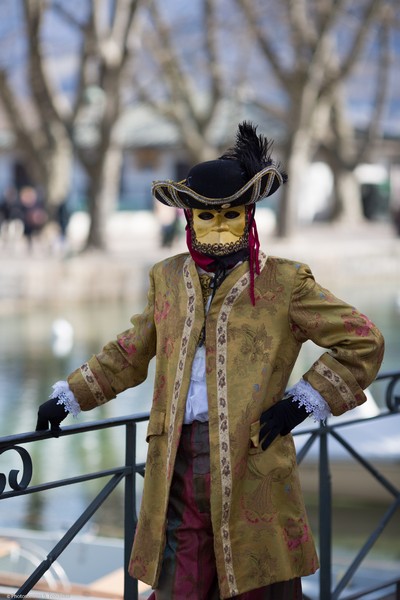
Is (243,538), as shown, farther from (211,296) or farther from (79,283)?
(79,283)

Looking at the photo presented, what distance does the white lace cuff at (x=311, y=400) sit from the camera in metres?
2.91

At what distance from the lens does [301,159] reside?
24.2 m

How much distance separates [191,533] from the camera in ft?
9.52

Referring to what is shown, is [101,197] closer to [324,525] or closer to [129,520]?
[324,525]

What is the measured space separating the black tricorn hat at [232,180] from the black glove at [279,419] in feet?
1.86

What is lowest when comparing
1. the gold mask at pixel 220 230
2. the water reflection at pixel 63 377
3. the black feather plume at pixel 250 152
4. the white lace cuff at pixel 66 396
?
the water reflection at pixel 63 377

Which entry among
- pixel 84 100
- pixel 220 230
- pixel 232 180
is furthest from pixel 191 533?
pixel 84 100

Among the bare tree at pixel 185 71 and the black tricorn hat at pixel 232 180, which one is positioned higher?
the bare tree at pixel 185 71

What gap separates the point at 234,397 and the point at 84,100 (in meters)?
20.5

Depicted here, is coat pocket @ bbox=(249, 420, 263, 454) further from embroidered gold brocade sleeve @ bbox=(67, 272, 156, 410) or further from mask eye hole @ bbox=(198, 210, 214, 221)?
mask eye hole @ bbox=(198, 210, 214, 221)

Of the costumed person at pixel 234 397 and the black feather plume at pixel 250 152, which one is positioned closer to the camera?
the costumed person at pixel 234 397

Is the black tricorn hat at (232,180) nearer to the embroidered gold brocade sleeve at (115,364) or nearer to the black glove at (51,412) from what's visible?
the embroidered gold brocade sleeve at (115,364)

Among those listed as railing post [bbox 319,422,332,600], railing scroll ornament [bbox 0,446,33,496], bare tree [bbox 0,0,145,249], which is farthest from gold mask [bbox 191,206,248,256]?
bare tree [bbox 0,0,145,249]

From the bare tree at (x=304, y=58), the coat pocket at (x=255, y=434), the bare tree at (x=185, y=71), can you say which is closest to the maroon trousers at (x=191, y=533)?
the coat pocket at (x=255, y=434)
